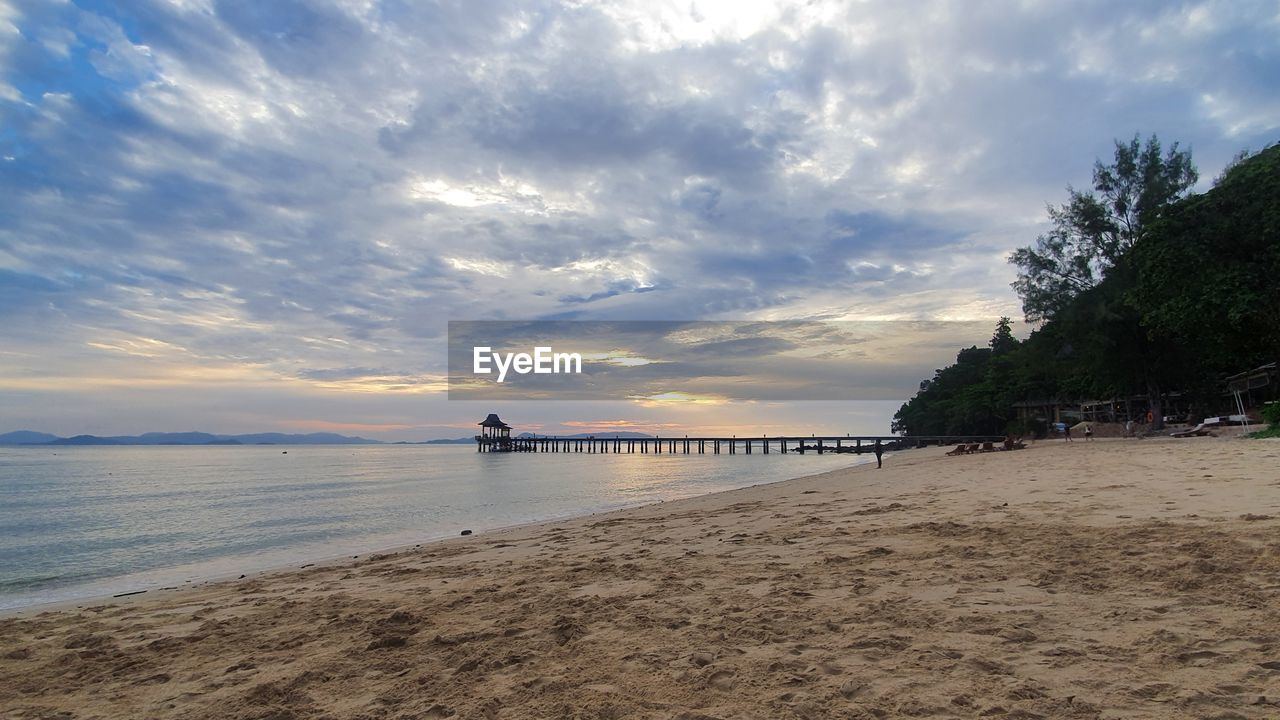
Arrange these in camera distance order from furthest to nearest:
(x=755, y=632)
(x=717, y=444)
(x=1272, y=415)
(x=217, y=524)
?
(x=717, y=444) < (x=1272, y=415) < (x=217, y=524) < (x=755, y=632)

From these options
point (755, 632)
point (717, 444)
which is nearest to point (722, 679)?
point (755, 632)

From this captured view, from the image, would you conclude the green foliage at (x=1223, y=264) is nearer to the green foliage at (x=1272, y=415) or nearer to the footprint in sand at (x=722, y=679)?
the green foliage at (x=1272, y=415)

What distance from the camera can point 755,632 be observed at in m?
4.45

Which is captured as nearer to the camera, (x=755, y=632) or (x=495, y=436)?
(x=755, y=632)

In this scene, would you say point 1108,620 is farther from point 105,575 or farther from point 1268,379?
point 1268,379

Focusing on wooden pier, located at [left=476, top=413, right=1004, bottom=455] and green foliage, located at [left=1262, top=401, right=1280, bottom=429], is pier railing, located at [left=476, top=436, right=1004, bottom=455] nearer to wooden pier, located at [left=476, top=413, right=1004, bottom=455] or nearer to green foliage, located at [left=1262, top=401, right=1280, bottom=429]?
wooden pier, located at [left=476, top=413, right=1004, bottom=455]

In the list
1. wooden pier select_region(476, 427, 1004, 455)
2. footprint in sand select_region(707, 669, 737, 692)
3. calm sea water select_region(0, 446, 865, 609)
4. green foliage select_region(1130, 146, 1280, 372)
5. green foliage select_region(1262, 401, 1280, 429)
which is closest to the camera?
footprint in sand select_region(707, 669, 737, 692)

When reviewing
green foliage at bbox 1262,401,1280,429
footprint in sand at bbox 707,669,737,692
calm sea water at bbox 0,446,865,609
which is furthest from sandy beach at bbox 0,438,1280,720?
green foliage at bbox 1262,401,1280,429

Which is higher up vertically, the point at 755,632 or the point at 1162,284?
the point at 1162,284

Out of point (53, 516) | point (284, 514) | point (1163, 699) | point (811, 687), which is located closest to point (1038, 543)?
point (1163, 699)

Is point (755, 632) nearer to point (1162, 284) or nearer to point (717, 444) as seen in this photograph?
point (1162, 284)

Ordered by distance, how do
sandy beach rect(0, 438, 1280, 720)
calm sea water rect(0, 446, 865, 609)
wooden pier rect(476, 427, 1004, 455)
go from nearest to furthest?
sandy beach rect(0, 438, 1280, 720), calm sea water rect(0, 446, 865, 609), wooden pier rect(476, 427, 1004, 455)

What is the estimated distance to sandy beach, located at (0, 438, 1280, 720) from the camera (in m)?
3.36

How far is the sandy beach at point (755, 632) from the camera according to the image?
11.0 feet
